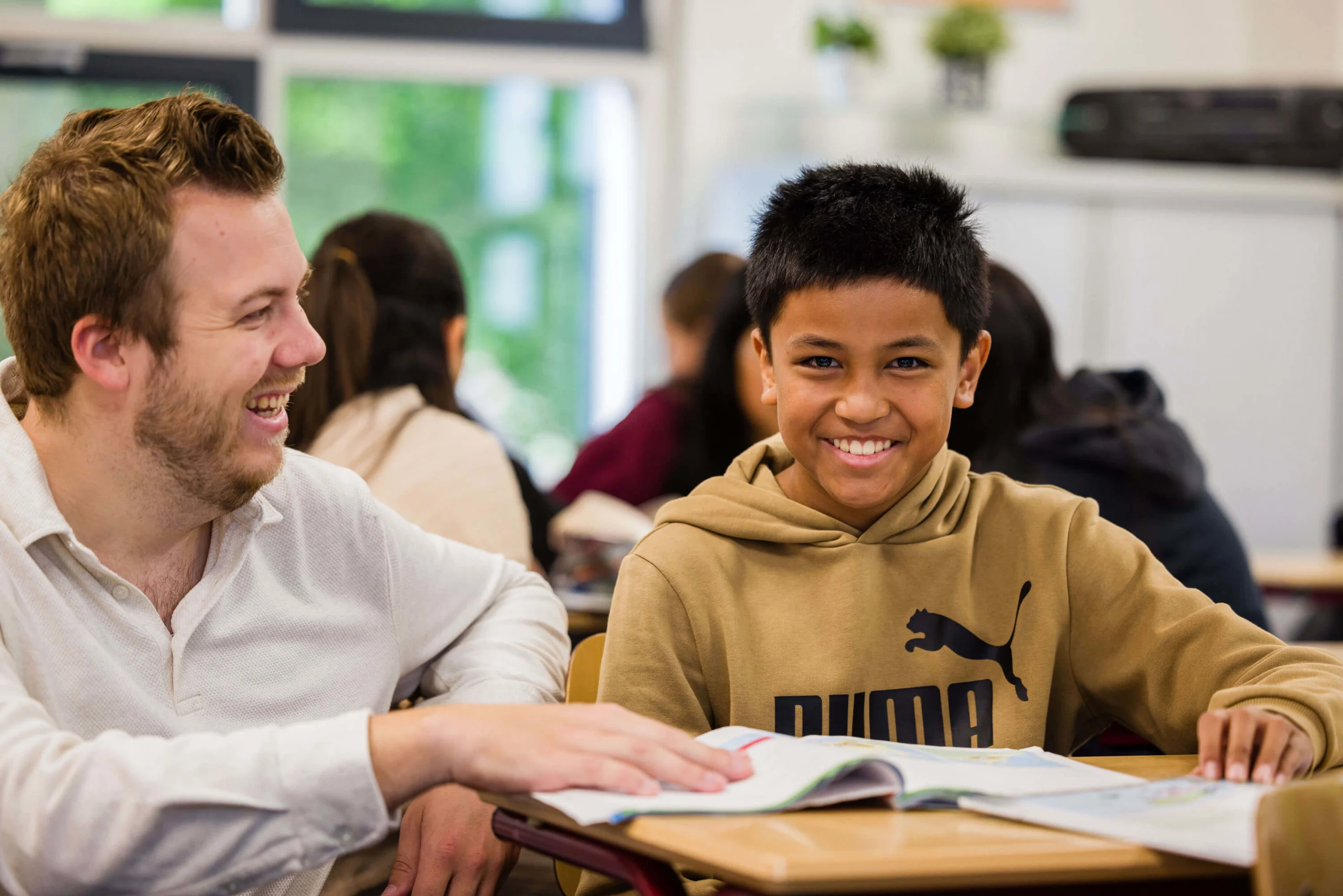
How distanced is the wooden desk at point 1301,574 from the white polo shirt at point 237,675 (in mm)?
2494

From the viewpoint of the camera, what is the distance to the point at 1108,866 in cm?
84

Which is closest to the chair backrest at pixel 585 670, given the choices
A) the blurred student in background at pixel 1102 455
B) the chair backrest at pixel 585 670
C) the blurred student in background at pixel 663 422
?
the chair backrest at pixel 585 670

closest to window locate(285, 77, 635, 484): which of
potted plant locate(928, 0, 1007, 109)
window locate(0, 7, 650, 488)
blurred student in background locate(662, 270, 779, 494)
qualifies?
window locate(0, 7, 650, 488)

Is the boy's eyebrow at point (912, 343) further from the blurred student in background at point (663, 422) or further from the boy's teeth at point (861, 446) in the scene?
the blurred student in background at point (663, 422)

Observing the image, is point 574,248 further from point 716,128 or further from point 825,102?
point 825,102

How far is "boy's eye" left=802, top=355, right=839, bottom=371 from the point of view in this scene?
4.56ft

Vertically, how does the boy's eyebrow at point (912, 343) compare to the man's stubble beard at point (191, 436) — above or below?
above

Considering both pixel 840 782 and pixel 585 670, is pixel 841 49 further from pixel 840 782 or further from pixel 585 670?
pixel 840 782

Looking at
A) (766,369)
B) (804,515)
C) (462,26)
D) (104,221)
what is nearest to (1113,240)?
(462,26)

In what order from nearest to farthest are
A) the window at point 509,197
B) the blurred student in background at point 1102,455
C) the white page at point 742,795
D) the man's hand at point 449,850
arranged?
the white page at point 742,795 → the man's hand at point 449,850 → the blurred student in background at point 1102,455 → the window at point 509,197

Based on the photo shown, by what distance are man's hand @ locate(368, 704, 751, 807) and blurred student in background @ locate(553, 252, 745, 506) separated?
2515 mm

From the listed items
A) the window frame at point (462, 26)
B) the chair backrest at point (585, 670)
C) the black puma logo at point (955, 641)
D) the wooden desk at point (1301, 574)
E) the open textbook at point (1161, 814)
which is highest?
the window frame at point (462, 26)

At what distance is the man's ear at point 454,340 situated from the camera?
2303 mm

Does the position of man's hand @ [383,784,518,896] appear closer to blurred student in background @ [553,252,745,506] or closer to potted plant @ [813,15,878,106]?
blurred student in background @ [553,252,745,506]
